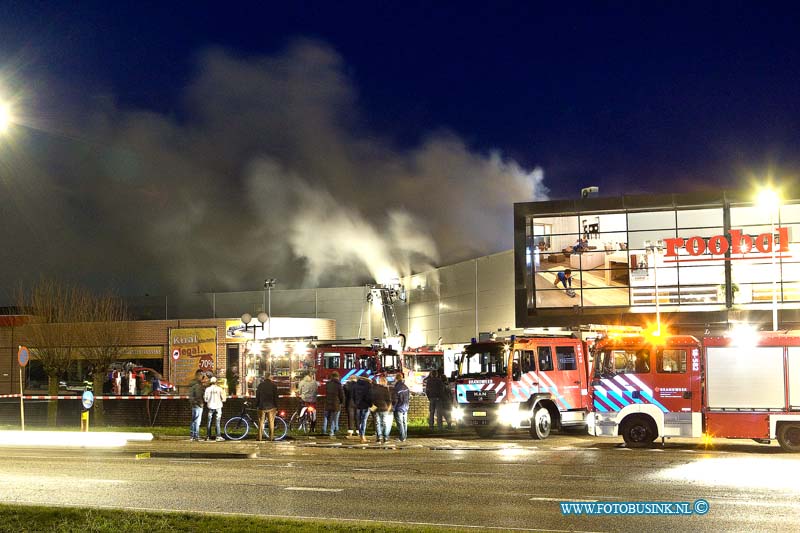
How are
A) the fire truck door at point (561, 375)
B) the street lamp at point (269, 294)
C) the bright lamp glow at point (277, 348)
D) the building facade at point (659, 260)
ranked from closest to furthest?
the fire truck door at point (561, 375) → the bright lamp glow at point (277, 348) → the building facade at point (659, 260) → the street lamp at point (269, 294)

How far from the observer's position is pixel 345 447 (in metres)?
21.8

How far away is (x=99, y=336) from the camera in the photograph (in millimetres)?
39719

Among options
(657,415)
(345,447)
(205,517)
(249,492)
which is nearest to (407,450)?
(345,447)

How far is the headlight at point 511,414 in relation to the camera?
22797 millimetres

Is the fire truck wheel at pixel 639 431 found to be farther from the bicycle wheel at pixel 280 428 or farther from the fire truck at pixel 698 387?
the bicycle wheel at pixel 280 428

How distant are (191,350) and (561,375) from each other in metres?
35.5

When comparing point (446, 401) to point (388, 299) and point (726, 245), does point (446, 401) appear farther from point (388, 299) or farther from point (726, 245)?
point (388, 299)

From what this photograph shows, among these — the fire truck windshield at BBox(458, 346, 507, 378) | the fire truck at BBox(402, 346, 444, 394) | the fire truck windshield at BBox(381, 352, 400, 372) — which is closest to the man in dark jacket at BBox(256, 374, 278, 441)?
the fire truck windshield at BBox(458, 346, 507, 378)

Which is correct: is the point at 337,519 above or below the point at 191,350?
below

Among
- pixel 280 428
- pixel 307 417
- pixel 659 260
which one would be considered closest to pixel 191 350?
pixel 659 260

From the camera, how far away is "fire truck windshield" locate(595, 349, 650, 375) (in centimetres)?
2073

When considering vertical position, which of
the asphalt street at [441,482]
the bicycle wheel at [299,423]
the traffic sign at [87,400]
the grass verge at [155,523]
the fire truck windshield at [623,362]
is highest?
the fire truck windshield at [623,362]

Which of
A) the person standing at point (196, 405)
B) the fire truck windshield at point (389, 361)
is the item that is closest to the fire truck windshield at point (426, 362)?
the fire truck windshield at point (389, 361)

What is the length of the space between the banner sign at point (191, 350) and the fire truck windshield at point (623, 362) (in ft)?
120
